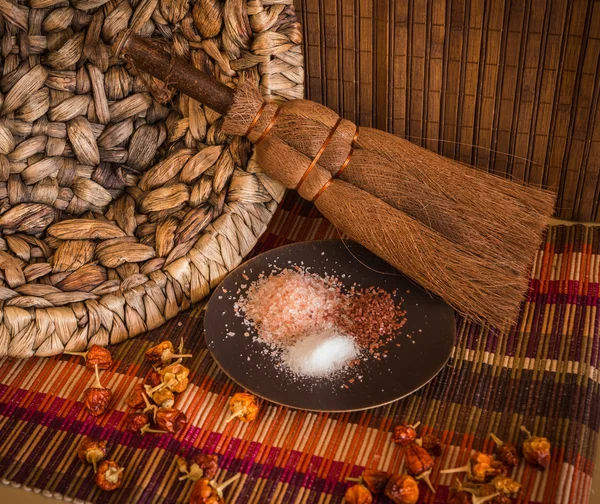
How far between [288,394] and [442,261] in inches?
10.1

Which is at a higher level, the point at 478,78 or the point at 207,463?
the point at 478,78

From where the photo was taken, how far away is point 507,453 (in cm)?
82

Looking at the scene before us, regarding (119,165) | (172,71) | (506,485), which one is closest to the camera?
(506,485)

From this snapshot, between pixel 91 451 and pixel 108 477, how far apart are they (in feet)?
0.14

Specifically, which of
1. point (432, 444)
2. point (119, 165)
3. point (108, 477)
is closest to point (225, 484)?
point (108, 477)

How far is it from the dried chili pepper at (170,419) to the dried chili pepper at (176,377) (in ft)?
0.12

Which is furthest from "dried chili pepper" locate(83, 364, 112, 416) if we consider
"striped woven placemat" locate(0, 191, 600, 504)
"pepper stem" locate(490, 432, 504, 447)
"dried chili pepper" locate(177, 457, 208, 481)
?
"pepper stem" locate(490, 432, 504, 447)

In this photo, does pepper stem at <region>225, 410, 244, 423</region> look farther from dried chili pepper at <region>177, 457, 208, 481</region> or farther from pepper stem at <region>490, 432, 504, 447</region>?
pepper stem at <region>490, 432, 504, 447</region>

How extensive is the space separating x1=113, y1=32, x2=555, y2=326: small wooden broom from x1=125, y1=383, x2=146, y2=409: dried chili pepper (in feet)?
1.08

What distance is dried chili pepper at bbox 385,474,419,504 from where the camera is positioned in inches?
31.2

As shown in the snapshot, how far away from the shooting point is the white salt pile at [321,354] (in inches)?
36.3

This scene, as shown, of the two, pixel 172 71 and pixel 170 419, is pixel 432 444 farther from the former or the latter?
pixel 172 71

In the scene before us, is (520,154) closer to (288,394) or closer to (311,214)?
(311,214)

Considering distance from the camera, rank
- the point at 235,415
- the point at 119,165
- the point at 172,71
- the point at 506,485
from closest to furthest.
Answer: the point at 506,485, the point at 235,415, the point at 172,71, the point at 119,165
